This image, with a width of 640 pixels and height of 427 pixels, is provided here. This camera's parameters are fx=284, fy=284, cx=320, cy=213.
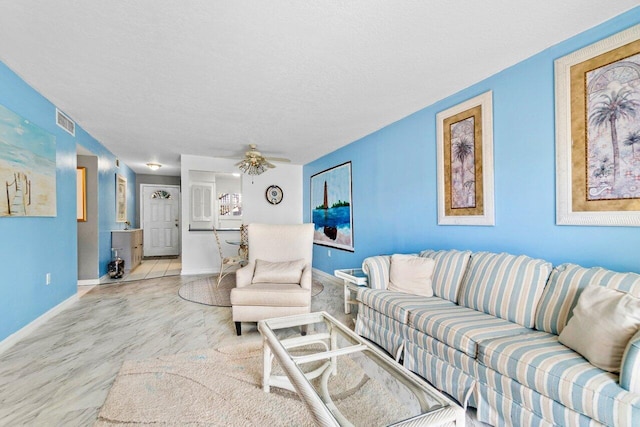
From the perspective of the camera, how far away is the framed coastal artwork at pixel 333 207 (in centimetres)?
477

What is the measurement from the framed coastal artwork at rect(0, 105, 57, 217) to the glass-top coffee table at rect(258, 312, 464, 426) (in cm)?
245

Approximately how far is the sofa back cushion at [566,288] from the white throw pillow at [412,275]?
853 mm

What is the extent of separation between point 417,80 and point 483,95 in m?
0.60

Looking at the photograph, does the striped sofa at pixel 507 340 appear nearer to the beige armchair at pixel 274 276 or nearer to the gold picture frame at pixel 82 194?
the beige armchair at pixel 274 276

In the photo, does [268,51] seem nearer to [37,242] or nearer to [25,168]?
[25,168]

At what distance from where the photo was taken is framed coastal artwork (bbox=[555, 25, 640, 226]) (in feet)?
5.60

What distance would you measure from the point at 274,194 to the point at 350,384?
4.95 m

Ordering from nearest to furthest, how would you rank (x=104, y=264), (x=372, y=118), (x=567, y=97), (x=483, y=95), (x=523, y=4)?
(x=523, y=4) → (x=567, y=97) → (x=483, y=95) → (x=372, y=118) → (x=104, y=264)

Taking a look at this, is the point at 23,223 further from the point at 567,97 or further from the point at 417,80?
the point at 567,97

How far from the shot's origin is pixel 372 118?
358 cm

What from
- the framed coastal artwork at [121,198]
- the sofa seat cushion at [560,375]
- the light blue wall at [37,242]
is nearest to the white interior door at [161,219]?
the framed coastal artwork at [121,198]

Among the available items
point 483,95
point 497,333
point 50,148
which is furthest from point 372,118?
point 50,148

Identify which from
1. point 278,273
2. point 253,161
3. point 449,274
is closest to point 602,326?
point 449,274

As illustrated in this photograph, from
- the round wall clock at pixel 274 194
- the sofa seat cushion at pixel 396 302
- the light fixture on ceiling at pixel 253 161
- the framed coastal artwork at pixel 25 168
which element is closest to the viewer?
the sofa seat cushion at pixel 396 302
